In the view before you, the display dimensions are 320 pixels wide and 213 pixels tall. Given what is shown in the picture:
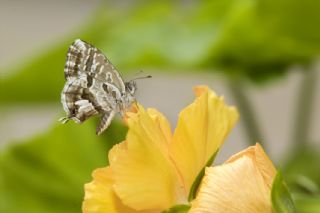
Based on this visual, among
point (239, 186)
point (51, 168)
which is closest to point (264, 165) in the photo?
point (239, 186)

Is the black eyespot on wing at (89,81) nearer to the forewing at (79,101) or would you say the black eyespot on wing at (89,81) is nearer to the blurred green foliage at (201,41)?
the forewing at (79,101)

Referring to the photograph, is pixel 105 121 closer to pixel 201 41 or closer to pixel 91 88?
pixel 91 88

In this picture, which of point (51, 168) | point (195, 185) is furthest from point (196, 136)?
A: point (51, 168)

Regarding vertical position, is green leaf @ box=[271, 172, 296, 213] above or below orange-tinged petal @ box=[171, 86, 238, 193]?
below

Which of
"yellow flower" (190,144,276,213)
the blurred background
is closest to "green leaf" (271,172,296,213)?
"yellow flower" (190,144,276,213)

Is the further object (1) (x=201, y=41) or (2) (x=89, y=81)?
(1) (x=201, y=41)

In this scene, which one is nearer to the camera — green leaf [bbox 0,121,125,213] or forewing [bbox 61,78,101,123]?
forewing [bbox 61,78,101,123]

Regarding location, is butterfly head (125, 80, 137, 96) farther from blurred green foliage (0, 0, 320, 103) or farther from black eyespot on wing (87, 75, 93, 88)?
blurred green foliage (0, 0, 320, 103)

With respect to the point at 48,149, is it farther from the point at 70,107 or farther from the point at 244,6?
the point at 70,107

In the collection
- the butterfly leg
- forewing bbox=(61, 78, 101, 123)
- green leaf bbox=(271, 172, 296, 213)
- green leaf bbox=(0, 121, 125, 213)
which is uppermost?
forewing bbox=(61, 78, 101, 123)


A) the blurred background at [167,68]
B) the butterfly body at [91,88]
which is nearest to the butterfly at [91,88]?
the butterfly body at [91,88]
